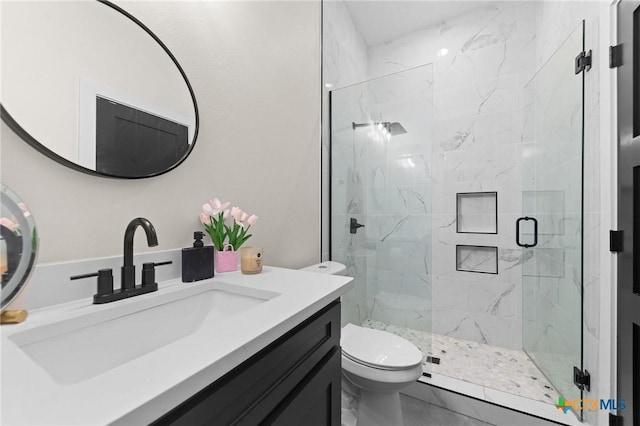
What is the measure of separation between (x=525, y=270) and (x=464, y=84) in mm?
1637

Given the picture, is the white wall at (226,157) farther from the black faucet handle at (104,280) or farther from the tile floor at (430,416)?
the tile floor at (430,416)

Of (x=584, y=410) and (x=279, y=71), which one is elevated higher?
(x=279, y=71)

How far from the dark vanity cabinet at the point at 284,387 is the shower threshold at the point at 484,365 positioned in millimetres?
1162

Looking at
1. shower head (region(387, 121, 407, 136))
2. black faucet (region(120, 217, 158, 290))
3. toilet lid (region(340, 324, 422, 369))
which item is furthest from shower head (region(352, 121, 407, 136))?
black faucet (region(120, 217, 158, 290))

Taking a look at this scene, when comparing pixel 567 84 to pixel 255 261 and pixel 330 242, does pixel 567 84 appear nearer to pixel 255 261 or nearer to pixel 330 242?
pixel 330 242

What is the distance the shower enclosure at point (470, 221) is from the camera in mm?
1653

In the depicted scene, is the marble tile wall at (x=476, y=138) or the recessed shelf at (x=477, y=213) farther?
the recessed shelf at (x=477, y=213)

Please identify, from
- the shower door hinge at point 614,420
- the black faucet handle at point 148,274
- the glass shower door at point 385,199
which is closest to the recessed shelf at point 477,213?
the glass shower door at point 385,199

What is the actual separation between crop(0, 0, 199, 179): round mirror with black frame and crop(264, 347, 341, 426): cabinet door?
76 cm

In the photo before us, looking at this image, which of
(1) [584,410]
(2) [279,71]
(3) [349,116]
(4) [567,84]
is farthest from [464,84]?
(1) [584,410]

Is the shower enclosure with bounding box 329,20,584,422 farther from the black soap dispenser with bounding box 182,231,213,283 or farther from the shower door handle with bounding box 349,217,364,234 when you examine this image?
the black soap dispenser with bounding box 182,231,213,283

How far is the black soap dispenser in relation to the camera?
0.89 m

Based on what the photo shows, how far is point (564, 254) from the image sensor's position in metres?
1.65

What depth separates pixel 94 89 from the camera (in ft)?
2.47
